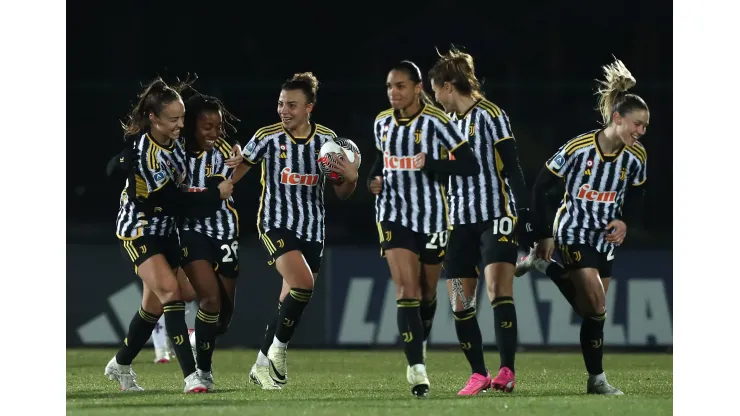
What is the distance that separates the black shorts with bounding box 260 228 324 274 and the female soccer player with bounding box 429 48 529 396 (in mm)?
807

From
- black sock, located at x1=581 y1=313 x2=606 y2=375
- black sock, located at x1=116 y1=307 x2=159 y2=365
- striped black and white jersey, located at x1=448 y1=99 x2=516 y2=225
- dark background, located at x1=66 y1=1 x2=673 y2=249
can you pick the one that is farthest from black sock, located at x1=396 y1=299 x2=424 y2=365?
dark background, located at x1=66 y1=1 x2=673 y2=249

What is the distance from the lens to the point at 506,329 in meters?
6.74

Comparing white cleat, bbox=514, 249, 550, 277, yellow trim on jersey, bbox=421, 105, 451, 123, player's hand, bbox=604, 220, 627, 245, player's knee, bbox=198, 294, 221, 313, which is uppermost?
yellow trim on jersey, bbox=421, 105, 451, 123

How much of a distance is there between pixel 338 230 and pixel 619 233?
21.4ft

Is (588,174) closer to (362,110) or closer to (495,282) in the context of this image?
(495,282)

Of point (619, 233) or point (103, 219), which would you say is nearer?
point (619, 233)

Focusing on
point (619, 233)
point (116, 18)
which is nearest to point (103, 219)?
point (116, 18)

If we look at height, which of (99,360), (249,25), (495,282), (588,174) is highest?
(249,25)

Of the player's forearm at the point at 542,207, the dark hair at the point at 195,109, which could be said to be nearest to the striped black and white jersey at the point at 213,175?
the dark hair at the point at 195,109

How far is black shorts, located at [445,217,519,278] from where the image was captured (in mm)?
6711

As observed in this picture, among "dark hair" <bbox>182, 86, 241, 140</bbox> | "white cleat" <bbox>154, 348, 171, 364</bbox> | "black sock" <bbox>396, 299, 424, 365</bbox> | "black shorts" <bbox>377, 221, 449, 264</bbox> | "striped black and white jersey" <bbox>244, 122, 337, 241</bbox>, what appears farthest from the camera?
"white cleat" <bbox>154, 348, 171, 364</bbox>

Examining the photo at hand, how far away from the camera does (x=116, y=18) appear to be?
15.6m

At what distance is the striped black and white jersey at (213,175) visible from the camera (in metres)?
7.47

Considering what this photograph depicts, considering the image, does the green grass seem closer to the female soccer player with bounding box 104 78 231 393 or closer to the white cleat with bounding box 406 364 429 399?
the white cleat with bounding box 406 364 429 399
